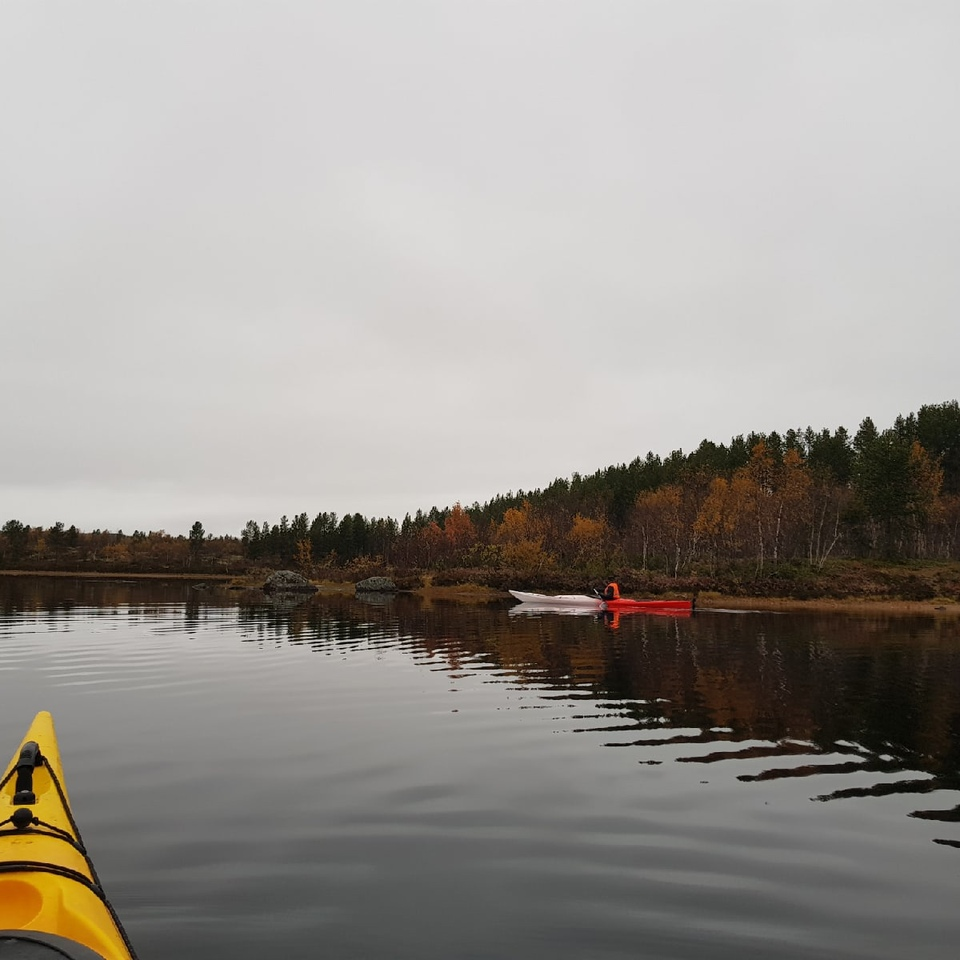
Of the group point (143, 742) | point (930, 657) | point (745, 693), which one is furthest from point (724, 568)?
point (143, 742)

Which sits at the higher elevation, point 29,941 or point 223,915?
point 29,941

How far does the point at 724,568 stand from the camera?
81250 millimetres

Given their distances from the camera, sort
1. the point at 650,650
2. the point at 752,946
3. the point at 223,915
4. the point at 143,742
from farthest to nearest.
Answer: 1. the point at 650,650
2. the point at 143,742
3. the point at 223,915
4. the point at 752,946

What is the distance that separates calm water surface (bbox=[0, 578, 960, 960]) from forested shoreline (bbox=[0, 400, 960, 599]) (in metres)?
54.7

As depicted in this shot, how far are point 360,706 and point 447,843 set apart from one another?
31.3 feet

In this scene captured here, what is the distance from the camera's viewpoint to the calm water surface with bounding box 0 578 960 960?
22.5ft

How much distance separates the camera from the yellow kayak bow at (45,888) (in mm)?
4523

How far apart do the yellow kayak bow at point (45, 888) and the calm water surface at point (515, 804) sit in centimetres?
136

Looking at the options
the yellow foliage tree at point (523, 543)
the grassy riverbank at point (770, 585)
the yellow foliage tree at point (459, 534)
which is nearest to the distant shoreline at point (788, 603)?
the grassy riverbank at point (770, 585)

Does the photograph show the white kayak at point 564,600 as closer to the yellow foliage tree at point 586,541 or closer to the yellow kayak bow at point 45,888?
the yellow foliage tree at point 586,541

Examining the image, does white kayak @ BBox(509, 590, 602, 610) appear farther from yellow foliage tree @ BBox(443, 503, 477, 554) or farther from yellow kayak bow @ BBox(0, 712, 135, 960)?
yellow foliage tree @ BBox(443, 503, 477, 554)

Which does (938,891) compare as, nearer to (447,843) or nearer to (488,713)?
(447,843)

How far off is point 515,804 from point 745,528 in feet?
303

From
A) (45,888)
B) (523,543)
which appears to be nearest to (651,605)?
(523,543)
